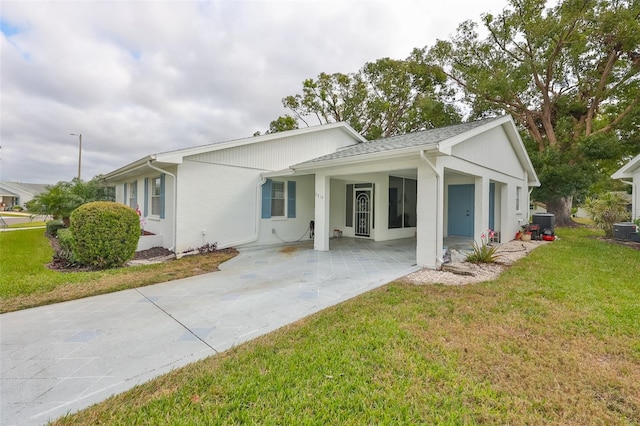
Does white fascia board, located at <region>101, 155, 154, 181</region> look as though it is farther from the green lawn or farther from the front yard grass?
the green lawn

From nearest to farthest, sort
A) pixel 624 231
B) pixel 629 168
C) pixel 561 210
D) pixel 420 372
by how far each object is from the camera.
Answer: pixel 420 372
pixel 624 231
pixel 629 168
pixel 561 210

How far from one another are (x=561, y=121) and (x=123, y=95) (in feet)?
84.8

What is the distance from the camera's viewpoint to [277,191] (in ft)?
37.7

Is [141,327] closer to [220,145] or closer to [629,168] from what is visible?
[220,145]

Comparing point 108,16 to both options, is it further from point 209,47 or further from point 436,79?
point 436,79

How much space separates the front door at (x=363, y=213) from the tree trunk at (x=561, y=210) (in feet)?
53.2

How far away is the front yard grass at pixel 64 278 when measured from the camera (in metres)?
5.04

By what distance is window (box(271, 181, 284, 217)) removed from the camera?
1136 cm

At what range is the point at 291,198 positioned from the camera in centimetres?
1173

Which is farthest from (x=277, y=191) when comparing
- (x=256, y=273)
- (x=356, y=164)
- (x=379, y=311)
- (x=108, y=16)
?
(x=379, y=311)

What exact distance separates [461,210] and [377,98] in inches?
531

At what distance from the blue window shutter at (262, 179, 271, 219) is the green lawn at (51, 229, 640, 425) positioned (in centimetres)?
696

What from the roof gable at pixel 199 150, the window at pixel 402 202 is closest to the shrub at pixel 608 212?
the window at pixel 402 202

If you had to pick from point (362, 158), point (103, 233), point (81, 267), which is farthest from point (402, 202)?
point (81, 267)
